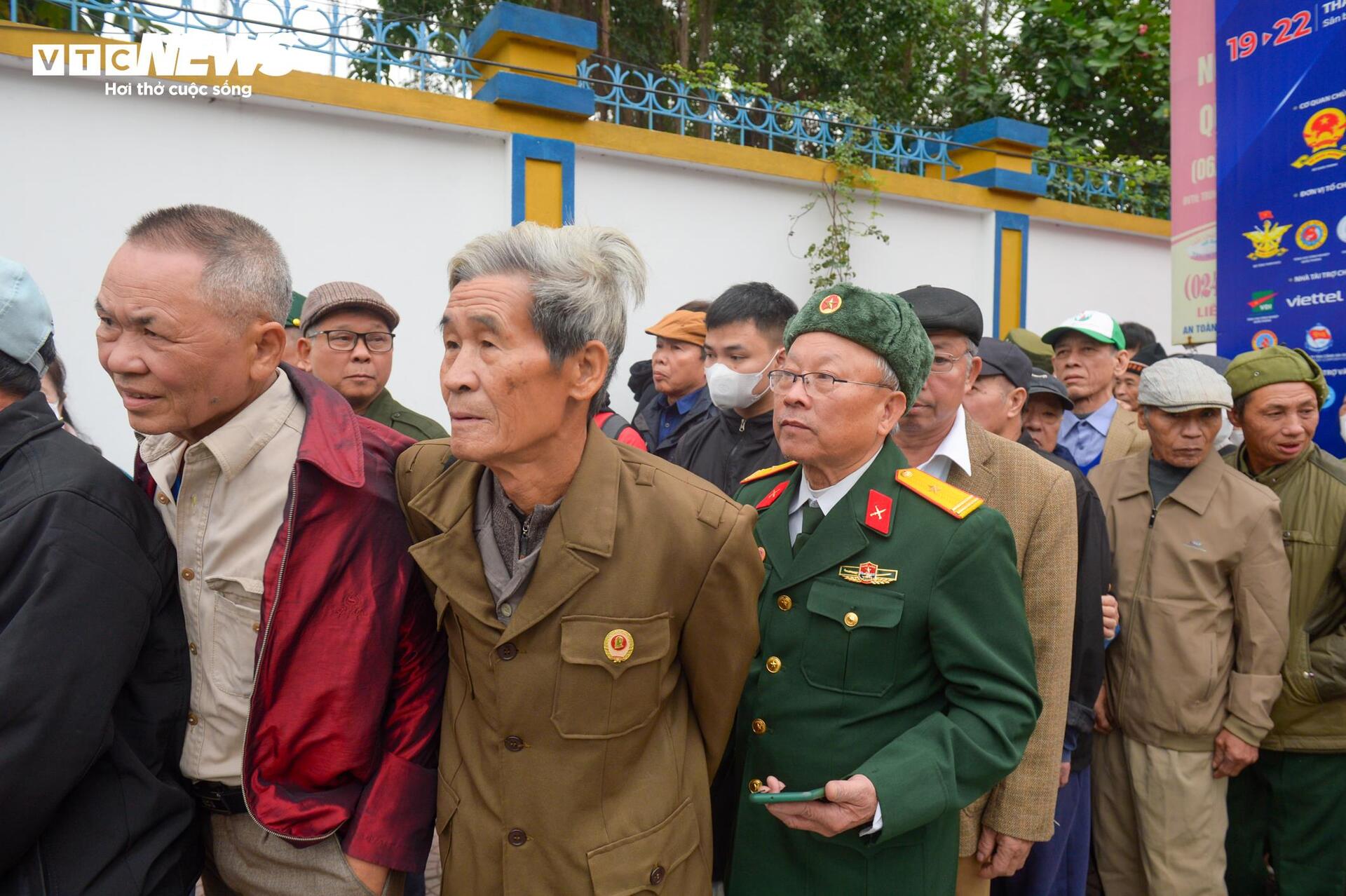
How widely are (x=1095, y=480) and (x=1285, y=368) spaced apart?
89 centimetres

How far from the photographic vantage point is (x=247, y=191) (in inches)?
220

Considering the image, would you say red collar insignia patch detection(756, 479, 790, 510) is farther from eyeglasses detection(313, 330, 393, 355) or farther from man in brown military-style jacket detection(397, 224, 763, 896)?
eyeglasses detection(313, 330, 393, 355)

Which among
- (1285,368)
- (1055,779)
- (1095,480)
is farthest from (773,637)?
(1285,368)

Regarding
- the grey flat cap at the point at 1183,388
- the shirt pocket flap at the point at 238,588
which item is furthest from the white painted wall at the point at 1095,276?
the shirt pocket flap at the point at 238,588

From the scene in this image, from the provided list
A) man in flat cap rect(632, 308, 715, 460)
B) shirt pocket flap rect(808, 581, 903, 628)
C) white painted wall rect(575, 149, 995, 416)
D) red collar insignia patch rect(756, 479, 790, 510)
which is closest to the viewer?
shirt pocket flap rect(808, 581, 903, 628)

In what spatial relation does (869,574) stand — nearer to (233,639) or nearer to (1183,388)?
(233,639)

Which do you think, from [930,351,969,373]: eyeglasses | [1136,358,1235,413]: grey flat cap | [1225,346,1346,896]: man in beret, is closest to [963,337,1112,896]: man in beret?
[930,351,969,373]: eyeglasses

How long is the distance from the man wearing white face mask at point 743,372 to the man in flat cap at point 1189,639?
141cm

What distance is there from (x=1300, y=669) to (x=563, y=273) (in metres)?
3.33

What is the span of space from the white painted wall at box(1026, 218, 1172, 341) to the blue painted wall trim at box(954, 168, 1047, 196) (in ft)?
1.25

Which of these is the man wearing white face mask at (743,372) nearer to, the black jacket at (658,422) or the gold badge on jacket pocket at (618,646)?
the black jacket at (658,422)

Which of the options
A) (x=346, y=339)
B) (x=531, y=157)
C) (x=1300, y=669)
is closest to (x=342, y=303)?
(x=346, y=339)

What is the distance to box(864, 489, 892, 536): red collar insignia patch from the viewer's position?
6.26ft

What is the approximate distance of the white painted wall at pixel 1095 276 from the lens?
365 inches
